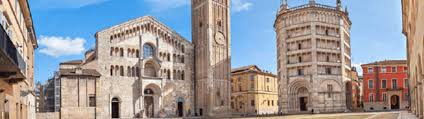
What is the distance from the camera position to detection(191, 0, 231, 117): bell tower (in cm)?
6238

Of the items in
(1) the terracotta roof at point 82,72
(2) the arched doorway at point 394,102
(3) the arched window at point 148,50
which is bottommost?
(2) the arched doorway at point 394,102

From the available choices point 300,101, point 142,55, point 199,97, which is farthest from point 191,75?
point 300,101

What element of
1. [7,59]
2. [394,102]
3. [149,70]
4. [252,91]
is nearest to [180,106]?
[149,70]

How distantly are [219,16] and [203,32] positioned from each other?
4001 millimetres

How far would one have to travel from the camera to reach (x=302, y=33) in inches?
2694

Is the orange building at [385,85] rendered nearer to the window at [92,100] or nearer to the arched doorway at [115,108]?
the arched doorway at [115,108]

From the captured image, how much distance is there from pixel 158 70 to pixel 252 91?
92.2ft

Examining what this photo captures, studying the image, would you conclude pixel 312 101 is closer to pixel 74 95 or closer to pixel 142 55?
pixel 142 55

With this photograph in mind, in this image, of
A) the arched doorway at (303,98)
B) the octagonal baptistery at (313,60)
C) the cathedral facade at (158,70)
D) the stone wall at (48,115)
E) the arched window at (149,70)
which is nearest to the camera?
the stone wall at (48,115)

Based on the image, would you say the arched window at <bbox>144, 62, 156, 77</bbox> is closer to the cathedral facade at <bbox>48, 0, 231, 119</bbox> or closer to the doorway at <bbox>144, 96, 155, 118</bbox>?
the cathedral facade at <bbox>48, 0, 231, 119</bbox>

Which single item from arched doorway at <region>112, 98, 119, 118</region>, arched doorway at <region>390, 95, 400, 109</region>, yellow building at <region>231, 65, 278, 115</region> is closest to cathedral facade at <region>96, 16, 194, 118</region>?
arched doorway at <region>112, 98, 119, 118</region>

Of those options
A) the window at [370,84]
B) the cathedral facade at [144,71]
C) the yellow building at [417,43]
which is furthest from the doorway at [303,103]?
the yellow building at [417,43]

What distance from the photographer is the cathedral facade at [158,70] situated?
54688 millimetres

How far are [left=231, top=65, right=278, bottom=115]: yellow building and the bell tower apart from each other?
18.6m
